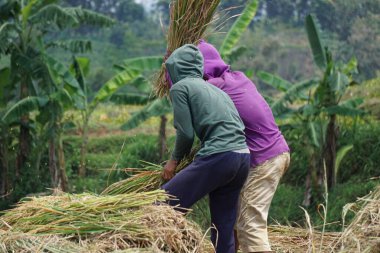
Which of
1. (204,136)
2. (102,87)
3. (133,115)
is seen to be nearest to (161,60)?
(102,87)

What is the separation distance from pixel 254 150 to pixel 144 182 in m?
0.68

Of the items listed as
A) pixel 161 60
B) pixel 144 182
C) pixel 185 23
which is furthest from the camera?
pixel 161 60

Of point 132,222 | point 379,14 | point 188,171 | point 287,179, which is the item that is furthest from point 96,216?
point 379,14

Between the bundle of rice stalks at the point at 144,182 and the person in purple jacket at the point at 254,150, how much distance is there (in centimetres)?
39

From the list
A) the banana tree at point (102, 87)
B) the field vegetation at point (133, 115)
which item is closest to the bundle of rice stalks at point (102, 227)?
the field vegetation at point (133, 115)

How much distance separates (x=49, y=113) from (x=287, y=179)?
12.7 feet

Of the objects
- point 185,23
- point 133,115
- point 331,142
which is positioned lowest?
point 331,142

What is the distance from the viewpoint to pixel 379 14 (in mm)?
20750

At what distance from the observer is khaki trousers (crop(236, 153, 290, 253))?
4766mm

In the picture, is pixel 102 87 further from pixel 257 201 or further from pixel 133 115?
pixel 257 201

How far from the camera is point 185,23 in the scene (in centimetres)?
530

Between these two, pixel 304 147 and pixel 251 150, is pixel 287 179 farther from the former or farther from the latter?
pixel 251 150

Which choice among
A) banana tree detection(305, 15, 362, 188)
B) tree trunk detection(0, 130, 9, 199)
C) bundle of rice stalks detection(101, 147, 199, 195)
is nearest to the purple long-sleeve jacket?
bundle of rice stalks detection(101, 147, 199, 195)

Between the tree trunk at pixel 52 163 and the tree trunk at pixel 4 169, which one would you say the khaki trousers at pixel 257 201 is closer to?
the tree trunk at pixel 52 163
